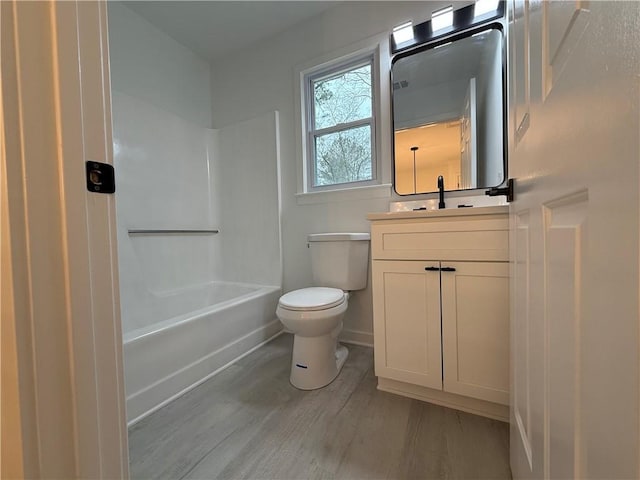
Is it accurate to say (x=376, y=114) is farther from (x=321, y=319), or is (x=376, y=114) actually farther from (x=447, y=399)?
(x=447, y=399)

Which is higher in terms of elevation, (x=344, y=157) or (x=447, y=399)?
(x=344, y=157)

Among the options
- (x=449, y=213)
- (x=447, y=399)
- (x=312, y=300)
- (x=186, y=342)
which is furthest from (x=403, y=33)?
(x=186, y=342)

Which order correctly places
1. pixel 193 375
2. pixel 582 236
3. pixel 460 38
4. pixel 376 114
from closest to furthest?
1. pixel 582 236
2. pixel 193 375
3. pixel 460 38
4. pixel 376 114

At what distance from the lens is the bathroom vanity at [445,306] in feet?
3.46

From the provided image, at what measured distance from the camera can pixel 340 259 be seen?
1.71 meters

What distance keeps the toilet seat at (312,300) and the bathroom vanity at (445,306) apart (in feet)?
0.75

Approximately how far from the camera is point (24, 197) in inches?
13.4

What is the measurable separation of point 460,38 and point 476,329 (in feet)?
5.45

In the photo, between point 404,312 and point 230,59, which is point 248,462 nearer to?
point 404,312

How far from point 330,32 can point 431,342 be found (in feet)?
7.17

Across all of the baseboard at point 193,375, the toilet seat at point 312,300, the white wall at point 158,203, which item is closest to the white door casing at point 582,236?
the toilet seat at point 312,300

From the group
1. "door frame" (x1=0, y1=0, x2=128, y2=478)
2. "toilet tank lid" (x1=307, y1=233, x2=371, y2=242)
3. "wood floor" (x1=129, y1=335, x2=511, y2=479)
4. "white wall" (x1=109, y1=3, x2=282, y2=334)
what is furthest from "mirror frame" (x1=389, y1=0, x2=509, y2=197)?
"door frame" (x1=0, y1=0, x2=128, y2=478)

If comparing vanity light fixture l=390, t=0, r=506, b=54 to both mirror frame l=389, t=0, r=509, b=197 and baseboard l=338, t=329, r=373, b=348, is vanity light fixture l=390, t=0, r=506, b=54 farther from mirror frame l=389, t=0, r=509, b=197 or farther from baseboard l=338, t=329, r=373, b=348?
baseboard l=338, t=329, r=373, b=348

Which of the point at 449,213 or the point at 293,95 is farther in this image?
the point at 293,95
